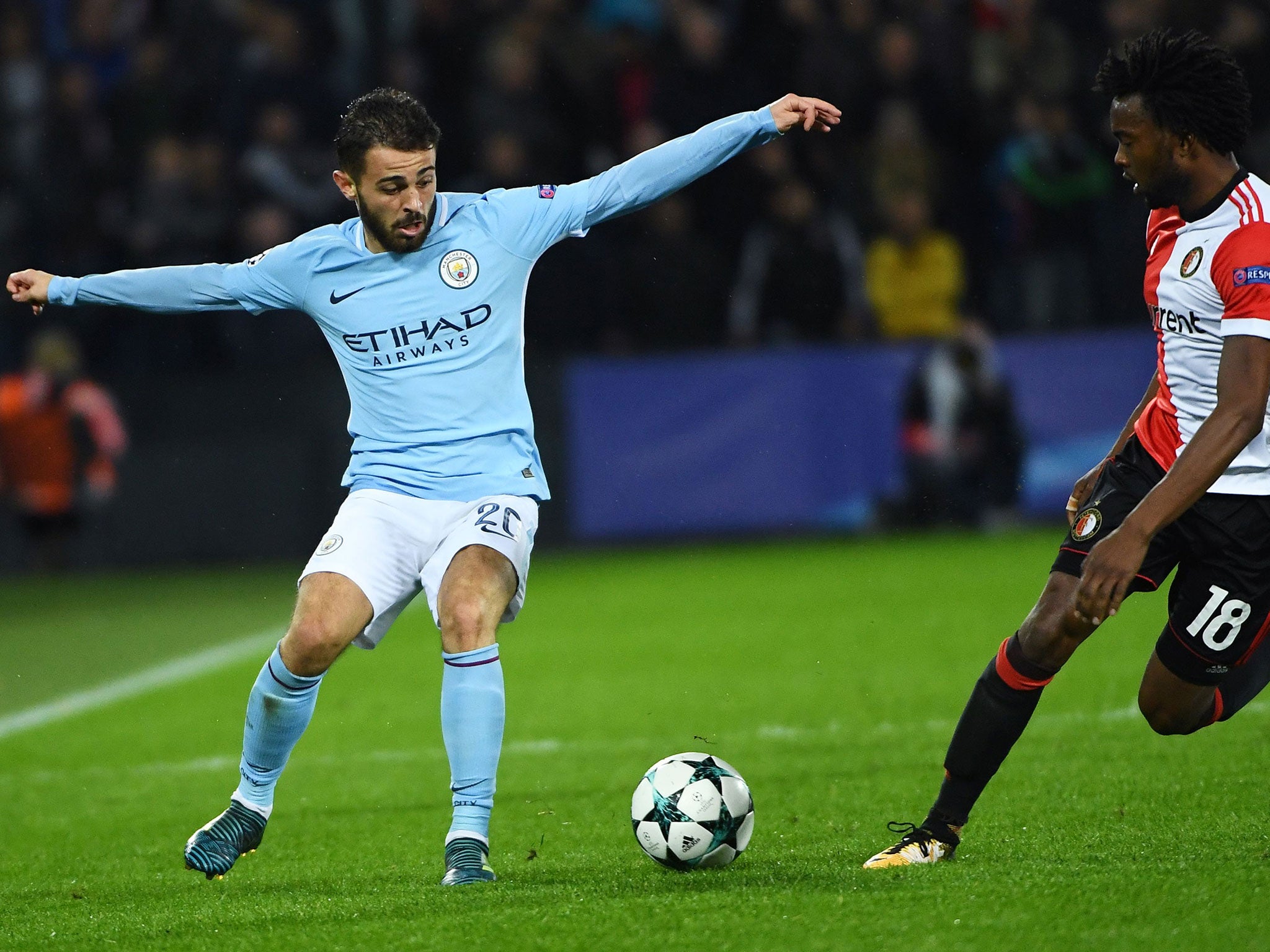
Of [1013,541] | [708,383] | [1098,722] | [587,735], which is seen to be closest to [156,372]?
[708,383]

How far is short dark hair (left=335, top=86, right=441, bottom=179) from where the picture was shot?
15.6 feet

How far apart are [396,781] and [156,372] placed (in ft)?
28.5

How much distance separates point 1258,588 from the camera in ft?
14.7

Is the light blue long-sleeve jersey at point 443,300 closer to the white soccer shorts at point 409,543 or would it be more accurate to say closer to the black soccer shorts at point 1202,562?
the white soccer shorts at point 409,543

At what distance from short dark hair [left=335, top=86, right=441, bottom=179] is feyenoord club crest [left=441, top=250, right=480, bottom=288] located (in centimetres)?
32

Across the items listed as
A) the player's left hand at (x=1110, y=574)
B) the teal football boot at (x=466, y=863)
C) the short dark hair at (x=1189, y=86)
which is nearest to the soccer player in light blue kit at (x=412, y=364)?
the teal football boot at (x=466, y=863)

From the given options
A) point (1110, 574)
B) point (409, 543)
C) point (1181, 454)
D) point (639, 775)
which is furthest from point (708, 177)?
point (1110, 574)

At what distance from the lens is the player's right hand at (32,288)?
16.7ft

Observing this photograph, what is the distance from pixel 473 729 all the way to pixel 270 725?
0.68 metres

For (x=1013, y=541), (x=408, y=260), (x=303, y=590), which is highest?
(x=408, y=260)

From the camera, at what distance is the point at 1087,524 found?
4.48 metres

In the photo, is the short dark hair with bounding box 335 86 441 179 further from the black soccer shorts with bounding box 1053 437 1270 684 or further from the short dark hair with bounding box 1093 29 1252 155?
the black soccer shorts with bounding box 1053 437 1270 684

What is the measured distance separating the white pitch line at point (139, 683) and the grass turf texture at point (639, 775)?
0.19 m

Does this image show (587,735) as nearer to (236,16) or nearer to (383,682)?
(383,682)
